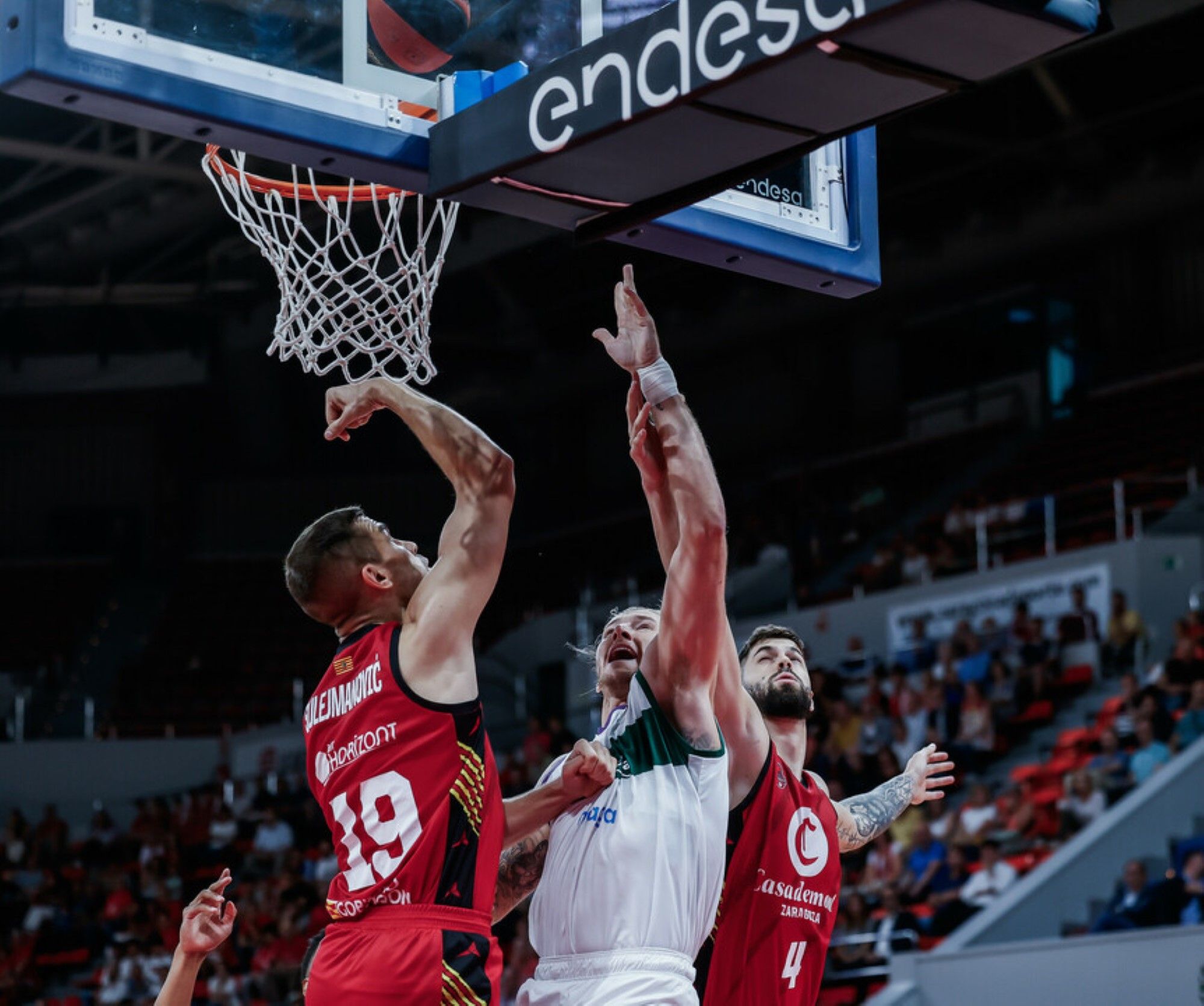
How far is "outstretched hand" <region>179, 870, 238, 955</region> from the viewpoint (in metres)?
3.91

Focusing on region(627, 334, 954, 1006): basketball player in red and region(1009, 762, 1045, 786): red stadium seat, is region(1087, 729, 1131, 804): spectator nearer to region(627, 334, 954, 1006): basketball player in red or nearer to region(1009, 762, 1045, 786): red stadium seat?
region(1009, 762, 1045, 786): red stadium seat

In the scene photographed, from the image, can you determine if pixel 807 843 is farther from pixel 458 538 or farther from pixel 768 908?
pixel 458 538

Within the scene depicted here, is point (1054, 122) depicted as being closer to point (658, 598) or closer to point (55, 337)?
point (658, 598)

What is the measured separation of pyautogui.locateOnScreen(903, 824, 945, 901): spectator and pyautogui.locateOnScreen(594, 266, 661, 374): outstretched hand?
7697 millimetres

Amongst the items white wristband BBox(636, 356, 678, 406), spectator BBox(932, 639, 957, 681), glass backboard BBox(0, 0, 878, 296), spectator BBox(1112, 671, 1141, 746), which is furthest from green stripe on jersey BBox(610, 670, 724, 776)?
spectator BBox(932, 639, 957, 681)

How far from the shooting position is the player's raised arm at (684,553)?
393 centimetres

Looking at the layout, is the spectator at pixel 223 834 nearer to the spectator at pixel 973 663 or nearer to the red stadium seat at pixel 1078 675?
the spectator at pixel 973 663

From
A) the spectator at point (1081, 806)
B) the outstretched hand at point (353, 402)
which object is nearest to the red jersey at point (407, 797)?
the outstretched hand at point (353, 402)

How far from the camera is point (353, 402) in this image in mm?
3988

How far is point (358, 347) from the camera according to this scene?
4.71 meters

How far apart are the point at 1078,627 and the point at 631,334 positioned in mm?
10824

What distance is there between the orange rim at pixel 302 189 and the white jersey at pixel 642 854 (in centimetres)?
155

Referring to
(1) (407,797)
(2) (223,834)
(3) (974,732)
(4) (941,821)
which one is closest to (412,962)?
(1) (407,797)

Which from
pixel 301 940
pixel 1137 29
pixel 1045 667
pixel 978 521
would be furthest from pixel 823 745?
pixel 1137 29
